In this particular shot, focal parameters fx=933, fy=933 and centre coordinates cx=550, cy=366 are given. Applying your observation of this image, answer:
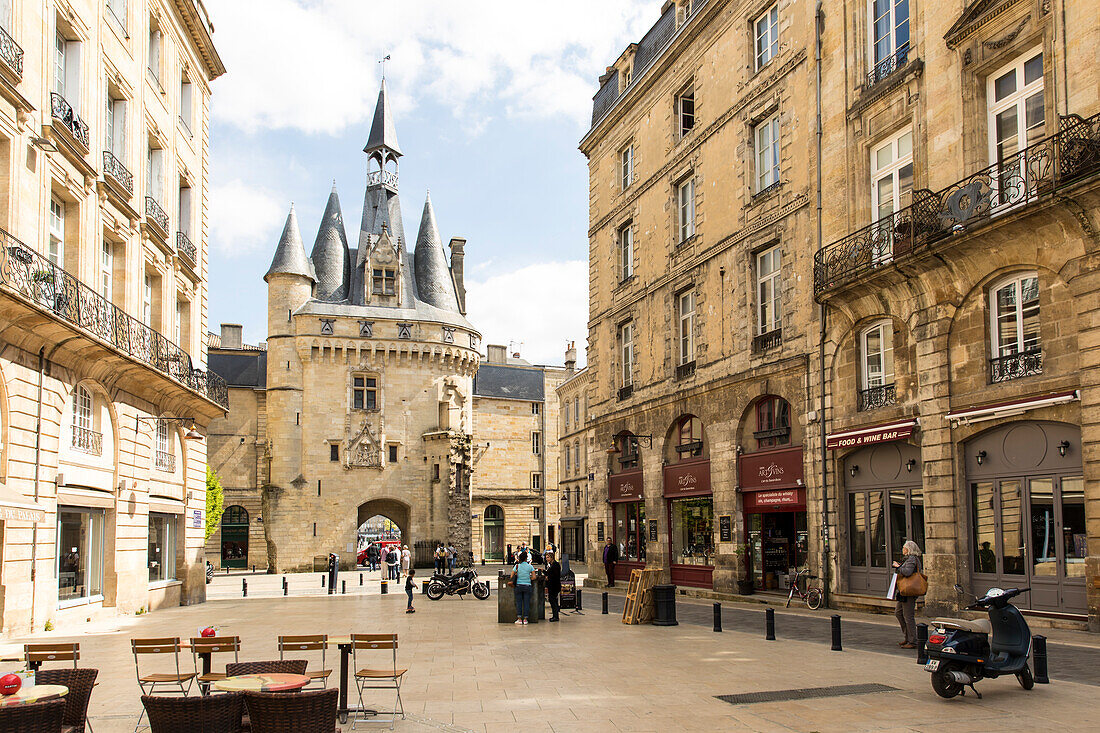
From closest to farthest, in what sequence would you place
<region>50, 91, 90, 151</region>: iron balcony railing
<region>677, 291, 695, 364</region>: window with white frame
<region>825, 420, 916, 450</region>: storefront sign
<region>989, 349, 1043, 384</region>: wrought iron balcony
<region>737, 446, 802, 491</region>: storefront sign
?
<region>989, 349, 1043, 384</region>: wrought iron balcony → <region>825, 420, 916, 450</region>: storefront sign → <region>50, 91, 90, 151</region>: iron balcony railing → <region>737, 446, 802, 491</region>: storefront sign → <region>677, 291, 695, 364</region>: window with white frame

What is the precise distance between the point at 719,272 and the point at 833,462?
6.14 meters

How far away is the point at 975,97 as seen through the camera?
1493 cm

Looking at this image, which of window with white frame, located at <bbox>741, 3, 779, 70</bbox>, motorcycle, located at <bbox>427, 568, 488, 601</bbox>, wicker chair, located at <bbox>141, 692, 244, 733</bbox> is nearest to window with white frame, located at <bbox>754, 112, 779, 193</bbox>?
window with white frame, located at <bbox>741, 3, 779, 70</bbox>

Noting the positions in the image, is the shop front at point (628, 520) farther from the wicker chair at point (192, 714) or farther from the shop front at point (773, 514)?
the wicker chair at point (192, 714)

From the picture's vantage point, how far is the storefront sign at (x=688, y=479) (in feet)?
73.9

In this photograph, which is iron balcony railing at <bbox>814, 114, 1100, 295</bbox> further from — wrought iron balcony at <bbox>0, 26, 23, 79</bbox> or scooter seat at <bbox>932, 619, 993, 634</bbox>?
wrought iron balcony at <bbox>0, 26, 23, 79</bbox>

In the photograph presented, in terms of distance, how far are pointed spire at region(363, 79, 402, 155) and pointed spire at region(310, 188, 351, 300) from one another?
4263 mm

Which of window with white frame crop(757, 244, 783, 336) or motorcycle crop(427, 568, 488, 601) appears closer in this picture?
window with white frame crop(757, 244, 783, 336)

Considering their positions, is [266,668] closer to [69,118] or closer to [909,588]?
[909,588]

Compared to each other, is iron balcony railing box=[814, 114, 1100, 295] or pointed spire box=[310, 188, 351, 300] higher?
pointed spire box=[310, 188, 351, 300]

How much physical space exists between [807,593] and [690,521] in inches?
223

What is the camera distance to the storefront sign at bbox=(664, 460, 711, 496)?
73.9 ft

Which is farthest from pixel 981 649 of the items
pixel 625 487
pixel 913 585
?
pixel 625 487

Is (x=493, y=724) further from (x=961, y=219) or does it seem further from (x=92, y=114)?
(x=92, y=114)
